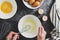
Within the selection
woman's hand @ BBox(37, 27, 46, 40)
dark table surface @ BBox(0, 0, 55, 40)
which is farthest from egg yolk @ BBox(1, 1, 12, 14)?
woman's hand @ BBox(37, 27, 46, 40)

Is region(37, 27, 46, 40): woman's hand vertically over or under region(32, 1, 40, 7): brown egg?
under

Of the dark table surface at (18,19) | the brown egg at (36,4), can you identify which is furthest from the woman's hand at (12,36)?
the brown egg at (36,4)

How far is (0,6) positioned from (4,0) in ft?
0.12

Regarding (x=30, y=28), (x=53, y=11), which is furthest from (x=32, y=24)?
(x=53, y=11)

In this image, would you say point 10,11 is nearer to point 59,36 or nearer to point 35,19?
point 35,19

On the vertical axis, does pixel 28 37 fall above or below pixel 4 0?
below

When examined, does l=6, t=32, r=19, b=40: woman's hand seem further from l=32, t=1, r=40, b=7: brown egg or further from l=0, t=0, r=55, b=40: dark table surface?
l=32, t=1, r=40, b=7: brown egg

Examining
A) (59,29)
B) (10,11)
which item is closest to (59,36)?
(59,29)

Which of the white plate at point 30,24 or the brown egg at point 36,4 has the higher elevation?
the brown egg at point 36,4

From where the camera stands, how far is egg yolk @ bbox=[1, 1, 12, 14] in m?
0.93

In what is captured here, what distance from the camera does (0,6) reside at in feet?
3.06

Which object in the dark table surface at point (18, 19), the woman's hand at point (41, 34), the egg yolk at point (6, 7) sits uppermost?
the egg yolk at point (6, 7)

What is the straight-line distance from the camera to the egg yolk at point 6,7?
3.05 ft

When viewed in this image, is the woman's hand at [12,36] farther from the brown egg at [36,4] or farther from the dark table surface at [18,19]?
the brown egg at [36,4]
